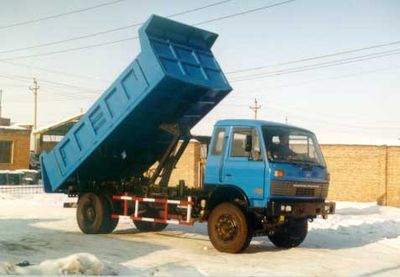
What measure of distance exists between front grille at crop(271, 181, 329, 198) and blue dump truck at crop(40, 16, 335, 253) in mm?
20

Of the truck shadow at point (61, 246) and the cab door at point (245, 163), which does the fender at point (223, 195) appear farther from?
the truck shadow at point (61, 246)

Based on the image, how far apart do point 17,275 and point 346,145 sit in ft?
68.4

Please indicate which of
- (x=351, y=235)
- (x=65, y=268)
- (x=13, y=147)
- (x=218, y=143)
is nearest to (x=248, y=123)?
(x=218, y=143)

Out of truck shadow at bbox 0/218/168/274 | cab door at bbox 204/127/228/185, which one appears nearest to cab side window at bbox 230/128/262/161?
cab door at bbox 204/127/228/185

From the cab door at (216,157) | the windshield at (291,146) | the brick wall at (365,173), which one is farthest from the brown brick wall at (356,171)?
the cab door at (216,157)

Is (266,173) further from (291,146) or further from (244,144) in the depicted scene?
(291,146)

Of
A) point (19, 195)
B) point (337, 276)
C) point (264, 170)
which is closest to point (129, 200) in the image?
point (264, 170)

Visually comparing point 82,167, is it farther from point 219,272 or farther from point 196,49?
point 219,272

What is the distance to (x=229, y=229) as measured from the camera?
34.6ft

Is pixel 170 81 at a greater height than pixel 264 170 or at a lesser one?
greater

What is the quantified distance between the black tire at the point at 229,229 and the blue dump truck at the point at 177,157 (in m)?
0.02

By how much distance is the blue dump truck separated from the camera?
10.5 meters

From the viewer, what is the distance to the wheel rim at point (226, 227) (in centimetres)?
1046

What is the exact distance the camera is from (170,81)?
1069cm
